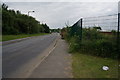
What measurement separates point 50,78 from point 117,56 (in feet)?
13.9

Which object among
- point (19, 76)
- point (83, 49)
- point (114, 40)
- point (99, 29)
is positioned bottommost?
point (19, 76)

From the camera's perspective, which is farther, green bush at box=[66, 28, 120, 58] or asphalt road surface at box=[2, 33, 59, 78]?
green bush at box=[66, 28, 120, 58]

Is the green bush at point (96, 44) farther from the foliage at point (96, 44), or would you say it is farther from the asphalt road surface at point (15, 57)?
the asphalt road surface at point (15, 57)

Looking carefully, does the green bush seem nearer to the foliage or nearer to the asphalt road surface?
the foliage

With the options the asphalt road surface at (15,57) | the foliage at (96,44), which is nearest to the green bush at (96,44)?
the foliage at (96,44)

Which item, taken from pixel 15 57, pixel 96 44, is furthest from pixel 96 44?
pixel 15 57

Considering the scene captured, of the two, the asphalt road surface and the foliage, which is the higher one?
the foliage

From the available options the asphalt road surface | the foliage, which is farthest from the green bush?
the asphalt road surface

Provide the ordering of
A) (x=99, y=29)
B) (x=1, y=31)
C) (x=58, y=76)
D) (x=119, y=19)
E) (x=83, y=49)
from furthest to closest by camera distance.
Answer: (x=1, y=31) < (x=83, y=49) < (x=99, y=29) < (x=119, y=19) < (x=58, y=76)

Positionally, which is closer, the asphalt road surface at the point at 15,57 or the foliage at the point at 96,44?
the asphalt road surface at the point at 15,57

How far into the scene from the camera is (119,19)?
725 centimetres

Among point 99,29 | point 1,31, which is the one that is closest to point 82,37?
point 99,29

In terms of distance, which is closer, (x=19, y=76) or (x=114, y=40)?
(x=19, y=76)

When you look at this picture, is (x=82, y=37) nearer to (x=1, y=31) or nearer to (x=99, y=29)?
(x=99, y=29)
